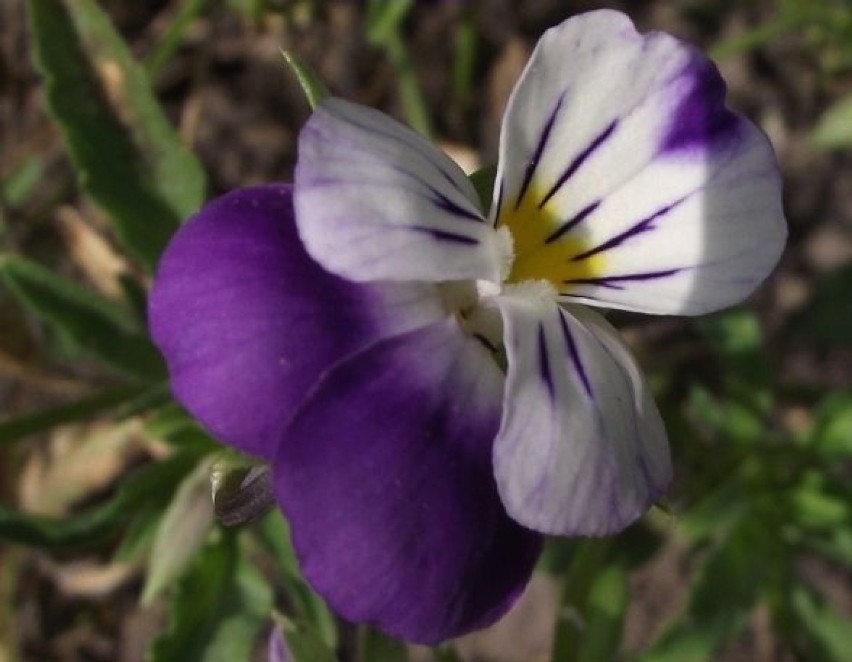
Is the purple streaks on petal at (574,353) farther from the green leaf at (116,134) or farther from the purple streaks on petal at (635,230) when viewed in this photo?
the green leaf at (116,134)

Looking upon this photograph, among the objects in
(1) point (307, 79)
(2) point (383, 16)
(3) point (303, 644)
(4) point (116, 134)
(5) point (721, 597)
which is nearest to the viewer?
(1) point (307, 79)

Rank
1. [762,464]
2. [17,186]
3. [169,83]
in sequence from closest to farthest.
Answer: [762,464] → [17,186] → [169,83]

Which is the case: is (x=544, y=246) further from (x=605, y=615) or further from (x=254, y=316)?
(x=605, y=615)

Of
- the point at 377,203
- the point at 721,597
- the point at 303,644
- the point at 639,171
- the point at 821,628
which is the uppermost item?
the point at 377,203

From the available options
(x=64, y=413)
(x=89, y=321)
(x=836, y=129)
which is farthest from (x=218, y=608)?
(x=836, y=129)

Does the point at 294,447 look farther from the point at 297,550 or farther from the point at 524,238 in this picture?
the point at 524,238

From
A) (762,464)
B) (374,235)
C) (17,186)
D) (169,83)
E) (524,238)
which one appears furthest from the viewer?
(169,83)

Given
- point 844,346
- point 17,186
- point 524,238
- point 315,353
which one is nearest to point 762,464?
point 844,346

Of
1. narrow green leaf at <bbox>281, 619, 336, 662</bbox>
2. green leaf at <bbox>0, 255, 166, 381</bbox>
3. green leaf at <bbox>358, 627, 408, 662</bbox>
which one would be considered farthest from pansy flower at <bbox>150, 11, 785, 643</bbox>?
green leaf at <bbox>0, 255, 166, 381</bbox>
